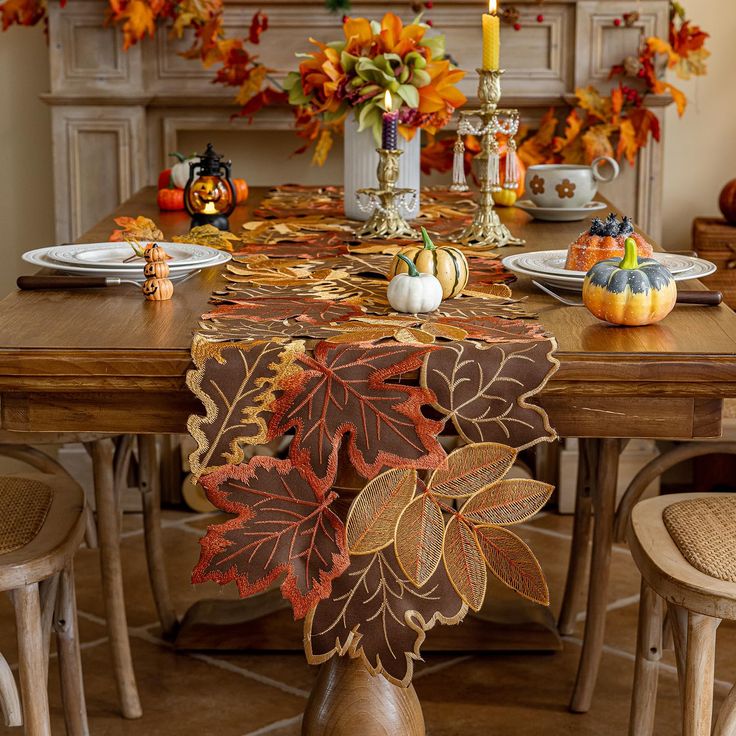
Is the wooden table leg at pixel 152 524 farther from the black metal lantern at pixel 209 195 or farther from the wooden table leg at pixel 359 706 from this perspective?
the wooden table leg at pixel 359 706

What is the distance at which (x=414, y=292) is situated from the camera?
1376 mm

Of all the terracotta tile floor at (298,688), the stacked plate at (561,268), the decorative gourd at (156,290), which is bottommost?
the terracotta tile floor at (298,688)

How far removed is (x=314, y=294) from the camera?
4.97ft

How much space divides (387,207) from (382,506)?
89 centimetres

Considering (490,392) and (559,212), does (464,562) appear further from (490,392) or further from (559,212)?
(559,212)

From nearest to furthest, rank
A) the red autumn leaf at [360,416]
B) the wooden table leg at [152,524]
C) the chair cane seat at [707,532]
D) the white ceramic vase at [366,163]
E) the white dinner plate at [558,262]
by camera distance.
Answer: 1. the red autumn leaf at [360,416]
2. the chair cane seat at [707,532]
3. the white dinner plate at [558,262]
4. the white ceramic vase at [366,163]
5. the wooden table leg at [152,524]

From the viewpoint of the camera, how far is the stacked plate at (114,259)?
1597mm

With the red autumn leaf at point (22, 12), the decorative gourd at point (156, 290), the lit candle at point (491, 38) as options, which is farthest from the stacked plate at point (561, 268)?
the red autumn leaf at point (22, 12)

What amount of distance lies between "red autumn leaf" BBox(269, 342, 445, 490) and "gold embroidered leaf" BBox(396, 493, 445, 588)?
0.05 m

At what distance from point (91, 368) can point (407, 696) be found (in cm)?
65

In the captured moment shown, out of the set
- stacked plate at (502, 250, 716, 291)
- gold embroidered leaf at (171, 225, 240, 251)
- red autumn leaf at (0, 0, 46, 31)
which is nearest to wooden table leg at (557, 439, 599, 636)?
stacked plate at (502, 250, 716, 291)

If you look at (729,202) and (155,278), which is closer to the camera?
(155,278)

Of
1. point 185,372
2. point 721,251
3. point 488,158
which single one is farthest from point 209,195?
point 721,251

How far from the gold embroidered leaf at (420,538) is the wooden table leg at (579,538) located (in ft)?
3.14
